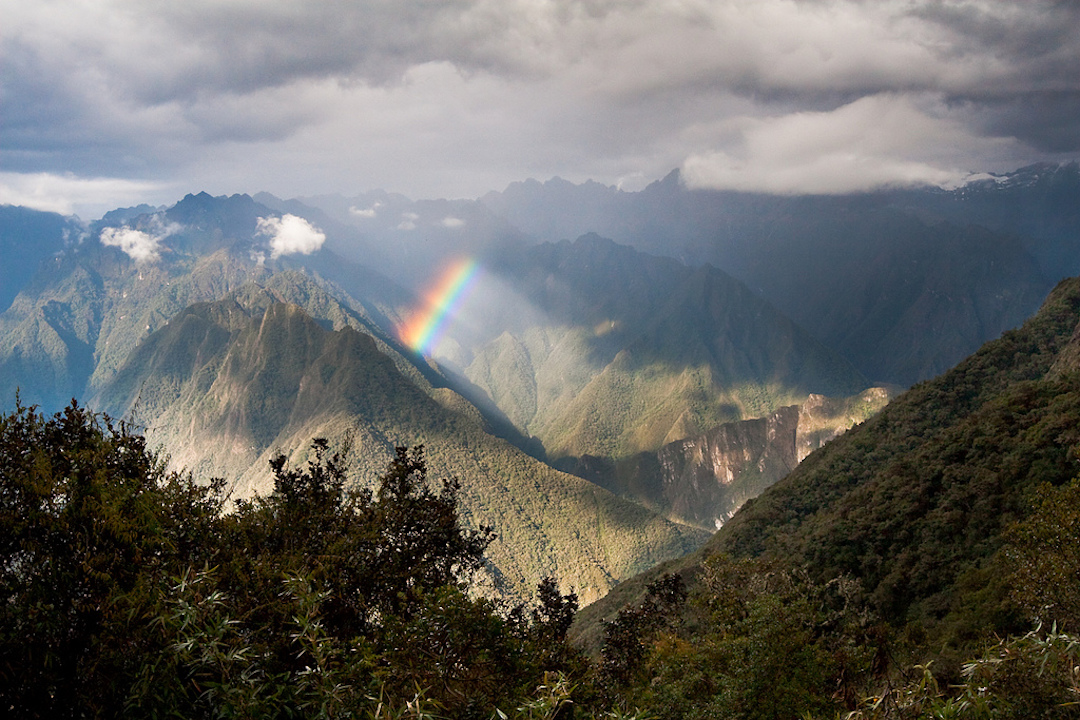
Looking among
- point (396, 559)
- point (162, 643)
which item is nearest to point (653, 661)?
point (396, 559)

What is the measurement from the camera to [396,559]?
14734 millimetres

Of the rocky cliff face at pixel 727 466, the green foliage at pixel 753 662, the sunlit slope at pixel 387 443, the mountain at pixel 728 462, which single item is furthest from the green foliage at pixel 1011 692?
the rocky cliff face at pixel 727 466

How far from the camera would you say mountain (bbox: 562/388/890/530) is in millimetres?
153125

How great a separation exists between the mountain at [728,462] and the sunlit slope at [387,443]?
156ft

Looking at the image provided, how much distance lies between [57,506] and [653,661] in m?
19.2

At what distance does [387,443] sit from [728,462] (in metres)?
102

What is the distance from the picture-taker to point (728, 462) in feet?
566

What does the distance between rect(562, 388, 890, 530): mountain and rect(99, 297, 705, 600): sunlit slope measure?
47687 millimetres

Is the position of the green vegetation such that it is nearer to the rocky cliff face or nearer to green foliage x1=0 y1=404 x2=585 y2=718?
green foliage x1=0 y1=404 x2=585 y2=718

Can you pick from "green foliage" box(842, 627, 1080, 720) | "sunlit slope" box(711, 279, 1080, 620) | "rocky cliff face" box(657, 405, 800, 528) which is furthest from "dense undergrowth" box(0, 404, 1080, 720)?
"rocky cliff face" box(657, 405, 800, 528)

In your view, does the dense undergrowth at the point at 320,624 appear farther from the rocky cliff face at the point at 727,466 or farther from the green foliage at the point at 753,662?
the rocky cliff face at the point at 727,466

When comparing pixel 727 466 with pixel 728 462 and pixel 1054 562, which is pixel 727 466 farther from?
pixel 1054 562

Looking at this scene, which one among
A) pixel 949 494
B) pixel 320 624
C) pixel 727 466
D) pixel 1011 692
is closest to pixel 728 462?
pixel 727 466

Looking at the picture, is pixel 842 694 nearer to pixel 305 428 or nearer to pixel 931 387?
pixel 931 387
